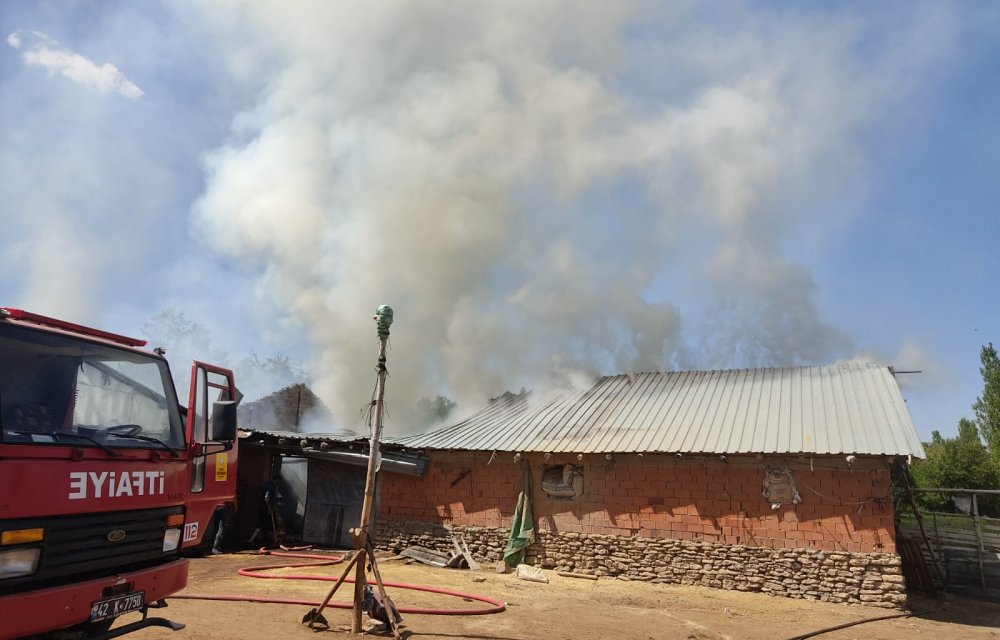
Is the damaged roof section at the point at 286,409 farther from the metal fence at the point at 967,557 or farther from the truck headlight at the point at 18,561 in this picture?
the truck headlight at the point at 18,561

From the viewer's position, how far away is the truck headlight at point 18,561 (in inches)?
141

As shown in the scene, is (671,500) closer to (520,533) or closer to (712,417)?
(712,417)

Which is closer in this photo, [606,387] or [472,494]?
[472,494]

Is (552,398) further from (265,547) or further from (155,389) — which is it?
(155,389)

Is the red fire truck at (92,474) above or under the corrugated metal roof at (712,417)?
under

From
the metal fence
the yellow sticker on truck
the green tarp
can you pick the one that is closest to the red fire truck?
the yellow sticker on truck

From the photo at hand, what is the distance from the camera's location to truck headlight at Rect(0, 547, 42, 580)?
3.59 m

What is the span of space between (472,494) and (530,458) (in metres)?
1.53

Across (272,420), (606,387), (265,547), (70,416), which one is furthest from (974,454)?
(70,416)

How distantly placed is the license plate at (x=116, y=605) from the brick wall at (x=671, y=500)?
30.4 feet

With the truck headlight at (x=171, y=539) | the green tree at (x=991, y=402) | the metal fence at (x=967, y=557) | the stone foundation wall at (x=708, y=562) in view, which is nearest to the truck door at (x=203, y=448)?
the truck headlight at (x=171, y=539)

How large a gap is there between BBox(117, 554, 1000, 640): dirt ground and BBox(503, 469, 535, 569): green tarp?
0.44 m

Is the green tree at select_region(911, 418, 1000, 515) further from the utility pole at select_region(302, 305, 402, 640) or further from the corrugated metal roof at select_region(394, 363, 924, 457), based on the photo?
the utility pole at select_region(302, 305, 402, 640)

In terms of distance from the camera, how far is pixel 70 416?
4.32 m
